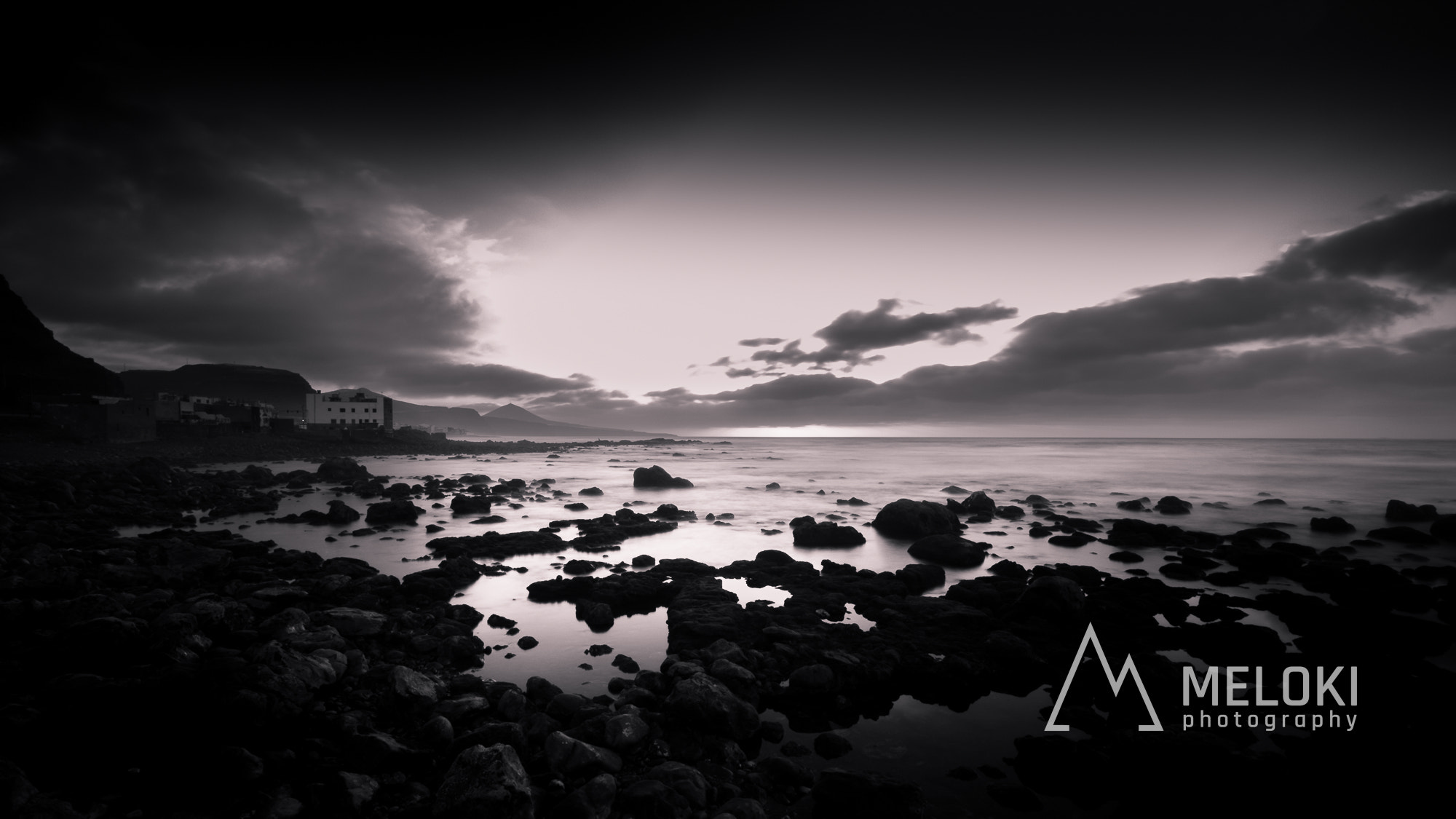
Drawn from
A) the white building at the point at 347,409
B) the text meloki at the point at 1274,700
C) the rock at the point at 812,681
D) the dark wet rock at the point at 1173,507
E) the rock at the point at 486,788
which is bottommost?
the dark wet rock at the point at 1173,507

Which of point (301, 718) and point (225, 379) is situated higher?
point (225, 379)

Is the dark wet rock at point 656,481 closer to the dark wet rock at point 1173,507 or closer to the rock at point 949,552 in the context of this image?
the rock at point 949,552

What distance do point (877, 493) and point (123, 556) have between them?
1615 inches

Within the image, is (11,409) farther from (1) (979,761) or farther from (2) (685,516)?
(1) (979,761)

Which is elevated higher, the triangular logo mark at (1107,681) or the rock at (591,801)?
the rock at (591,801)

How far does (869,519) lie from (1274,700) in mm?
20587

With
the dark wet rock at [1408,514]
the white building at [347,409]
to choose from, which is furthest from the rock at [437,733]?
the white building at [347,409]

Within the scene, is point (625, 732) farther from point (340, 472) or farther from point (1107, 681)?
point (340, 472)

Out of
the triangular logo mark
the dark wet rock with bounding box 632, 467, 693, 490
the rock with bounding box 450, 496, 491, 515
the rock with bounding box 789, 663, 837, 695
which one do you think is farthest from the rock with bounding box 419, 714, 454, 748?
the dark wet rock with bounding box 632, 467, 693, 490

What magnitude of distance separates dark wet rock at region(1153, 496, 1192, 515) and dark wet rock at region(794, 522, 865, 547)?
2284cm

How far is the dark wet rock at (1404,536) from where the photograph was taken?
2214 centimetres

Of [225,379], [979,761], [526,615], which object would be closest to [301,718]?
[526,615]

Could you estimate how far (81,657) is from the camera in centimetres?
851

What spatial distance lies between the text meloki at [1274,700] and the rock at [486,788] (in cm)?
923
